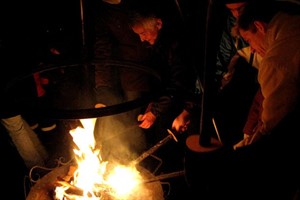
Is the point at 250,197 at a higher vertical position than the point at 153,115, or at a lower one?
higher

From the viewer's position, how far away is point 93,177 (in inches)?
116

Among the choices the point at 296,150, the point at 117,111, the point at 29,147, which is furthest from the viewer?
the point at 29,147

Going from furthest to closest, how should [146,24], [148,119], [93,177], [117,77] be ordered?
[117,77] < [148,119] < [146,24] < [93,177]

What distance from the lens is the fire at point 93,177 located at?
112 inches

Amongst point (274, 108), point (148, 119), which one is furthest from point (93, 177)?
point (274, 108)

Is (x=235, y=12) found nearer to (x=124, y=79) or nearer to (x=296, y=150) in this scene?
(x=296, y=150)

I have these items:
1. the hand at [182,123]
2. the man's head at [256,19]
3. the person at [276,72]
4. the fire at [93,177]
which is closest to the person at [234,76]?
the hand at [182,123]

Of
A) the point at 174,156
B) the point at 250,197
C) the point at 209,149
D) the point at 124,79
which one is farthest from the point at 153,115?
the point at 209,149

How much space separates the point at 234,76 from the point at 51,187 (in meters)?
2.49

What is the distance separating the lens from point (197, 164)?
923mm

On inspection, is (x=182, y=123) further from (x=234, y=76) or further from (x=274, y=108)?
(x=274, y=108)

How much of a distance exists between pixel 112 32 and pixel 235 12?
1752mm

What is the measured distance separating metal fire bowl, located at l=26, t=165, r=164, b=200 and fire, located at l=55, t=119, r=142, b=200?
0.10 meters

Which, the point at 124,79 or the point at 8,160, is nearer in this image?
the point at 124,79
